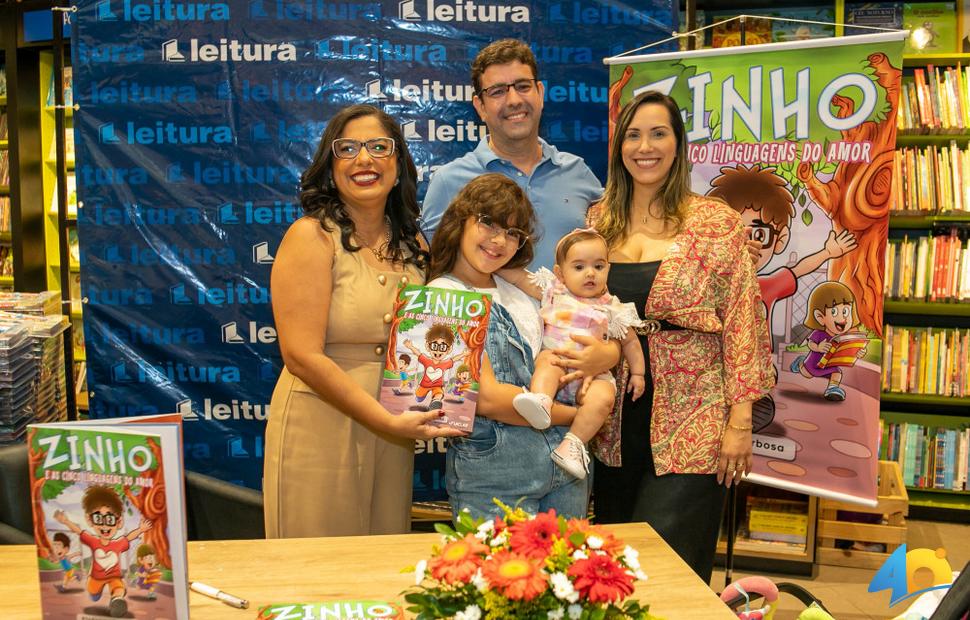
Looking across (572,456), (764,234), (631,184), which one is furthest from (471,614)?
(764,234)

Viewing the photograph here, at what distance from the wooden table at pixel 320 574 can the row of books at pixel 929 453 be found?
3.62m

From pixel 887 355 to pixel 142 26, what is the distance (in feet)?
13.4

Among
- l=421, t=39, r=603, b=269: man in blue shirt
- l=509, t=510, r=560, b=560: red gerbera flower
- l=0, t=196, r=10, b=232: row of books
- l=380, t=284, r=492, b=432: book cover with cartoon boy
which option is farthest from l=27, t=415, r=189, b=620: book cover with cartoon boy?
l=0, t=196, r=10, b=232: row of books

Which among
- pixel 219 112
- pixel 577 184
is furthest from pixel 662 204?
pixel 219 112

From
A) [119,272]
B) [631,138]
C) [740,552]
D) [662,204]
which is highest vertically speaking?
[631,138]

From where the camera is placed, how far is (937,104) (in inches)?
187

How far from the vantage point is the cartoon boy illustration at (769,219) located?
3.35 meters

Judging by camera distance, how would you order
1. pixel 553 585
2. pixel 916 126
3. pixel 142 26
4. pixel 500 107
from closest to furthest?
pixel 553 585 → pixel 500 107 → pixel 142 26 → pixel 916 126

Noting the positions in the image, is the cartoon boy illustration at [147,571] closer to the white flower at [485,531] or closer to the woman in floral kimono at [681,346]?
the white flower at [485,531]

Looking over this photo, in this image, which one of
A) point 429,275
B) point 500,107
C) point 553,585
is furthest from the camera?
point 500,107

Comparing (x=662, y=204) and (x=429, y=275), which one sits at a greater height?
(x=662, y=204)

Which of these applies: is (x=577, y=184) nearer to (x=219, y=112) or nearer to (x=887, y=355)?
(x=219, y=112)

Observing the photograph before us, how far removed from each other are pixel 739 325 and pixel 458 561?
1527 millimetres

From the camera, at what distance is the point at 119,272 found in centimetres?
382
